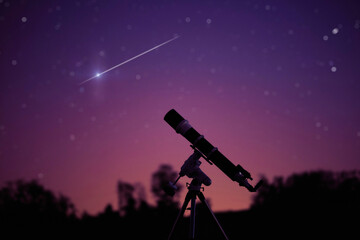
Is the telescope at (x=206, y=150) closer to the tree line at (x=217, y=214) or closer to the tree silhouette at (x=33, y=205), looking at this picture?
the tree line at (x=217, y=214)

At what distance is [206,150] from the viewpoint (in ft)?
16.2

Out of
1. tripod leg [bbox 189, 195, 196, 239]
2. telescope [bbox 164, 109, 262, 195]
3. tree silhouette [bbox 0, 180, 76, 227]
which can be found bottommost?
tripod leg [bbox 189, 195, 196, 239]

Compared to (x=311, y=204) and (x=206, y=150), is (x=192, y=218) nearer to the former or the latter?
(x=206, y=150)

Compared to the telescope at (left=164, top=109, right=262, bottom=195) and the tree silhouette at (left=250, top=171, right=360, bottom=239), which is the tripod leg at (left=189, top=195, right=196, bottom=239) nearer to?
the telescope at (left=164, top=109, right=262, bottom=195)

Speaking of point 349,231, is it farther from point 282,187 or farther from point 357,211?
point 282,187

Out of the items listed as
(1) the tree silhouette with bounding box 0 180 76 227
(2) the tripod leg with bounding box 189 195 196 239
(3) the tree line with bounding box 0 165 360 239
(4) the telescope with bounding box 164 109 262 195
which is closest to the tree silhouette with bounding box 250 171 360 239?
(3) the tree line with bounding box 0 165 360 239

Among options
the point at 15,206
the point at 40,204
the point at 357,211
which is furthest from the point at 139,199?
the point at 357,211

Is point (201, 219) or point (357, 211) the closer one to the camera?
point (201, 219)

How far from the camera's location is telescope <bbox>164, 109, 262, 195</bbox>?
4.95 meters

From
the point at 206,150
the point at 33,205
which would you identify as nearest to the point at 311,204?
the point at 206,150

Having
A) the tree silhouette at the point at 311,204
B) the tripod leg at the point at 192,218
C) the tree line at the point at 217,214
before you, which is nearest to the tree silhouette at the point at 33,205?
the tree line at the point at 217,214

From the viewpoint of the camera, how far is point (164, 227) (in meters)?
9.28

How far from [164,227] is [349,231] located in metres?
4.94

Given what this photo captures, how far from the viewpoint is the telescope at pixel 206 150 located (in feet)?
16.3
